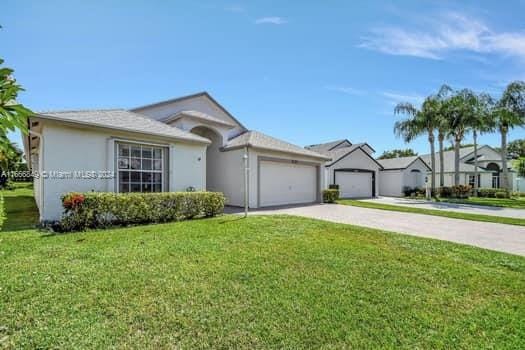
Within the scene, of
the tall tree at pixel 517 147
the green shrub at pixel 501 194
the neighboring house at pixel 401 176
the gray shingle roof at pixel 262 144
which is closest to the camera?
the gray shingle roof at pixel 262 144

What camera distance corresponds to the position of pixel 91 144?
30.1 ft

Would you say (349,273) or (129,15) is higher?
(129,15)

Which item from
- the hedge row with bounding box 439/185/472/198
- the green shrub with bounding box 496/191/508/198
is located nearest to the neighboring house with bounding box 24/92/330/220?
the hedge row with bounding box 439/185/472/198

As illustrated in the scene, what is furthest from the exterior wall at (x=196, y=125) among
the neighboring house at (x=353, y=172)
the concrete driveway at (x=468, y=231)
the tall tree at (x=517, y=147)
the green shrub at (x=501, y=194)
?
the tall tree at (x=517, y=147)

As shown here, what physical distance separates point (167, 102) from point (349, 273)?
1487 cm

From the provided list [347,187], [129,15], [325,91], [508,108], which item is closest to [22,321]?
[129,15]

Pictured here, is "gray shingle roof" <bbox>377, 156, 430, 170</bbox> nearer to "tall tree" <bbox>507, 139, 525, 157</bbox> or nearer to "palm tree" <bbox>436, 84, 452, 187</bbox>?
"palm tree" <bbox>436, 84, 452, 187</bbox>

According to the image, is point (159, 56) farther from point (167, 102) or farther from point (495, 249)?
point (495, 249)

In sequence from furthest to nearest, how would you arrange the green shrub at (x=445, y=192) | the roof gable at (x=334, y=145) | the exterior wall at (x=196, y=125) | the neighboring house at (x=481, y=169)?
the neighboring house at (x=481, y=169), the roof gable at (x=334, y=145), the green shrub at (x=445, y=192), the exterior wall at (x=196, y=125)

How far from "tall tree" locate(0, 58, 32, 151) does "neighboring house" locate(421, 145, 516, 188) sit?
40.8m

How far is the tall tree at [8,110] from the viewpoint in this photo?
1.95 meters

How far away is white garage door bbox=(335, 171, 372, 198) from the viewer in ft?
81.1

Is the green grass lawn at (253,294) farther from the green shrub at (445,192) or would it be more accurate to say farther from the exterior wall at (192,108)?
the green shrub at (445,192)

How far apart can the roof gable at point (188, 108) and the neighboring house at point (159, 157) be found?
6cm
